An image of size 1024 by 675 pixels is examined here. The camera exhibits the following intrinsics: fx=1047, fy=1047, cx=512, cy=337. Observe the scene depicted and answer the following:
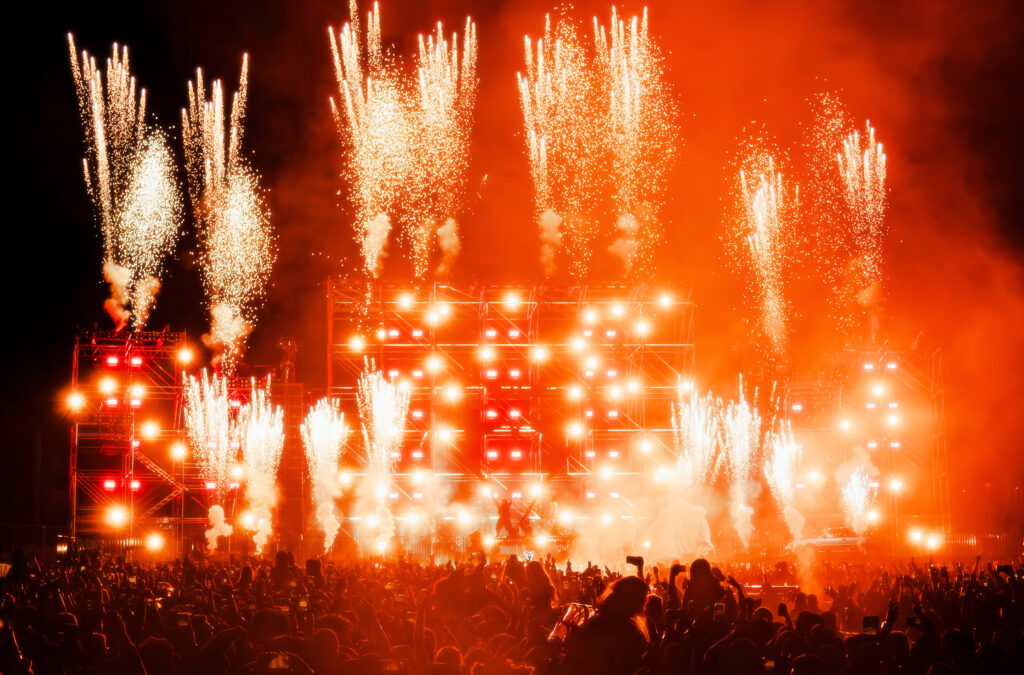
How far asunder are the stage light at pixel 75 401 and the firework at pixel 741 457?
61.6ft

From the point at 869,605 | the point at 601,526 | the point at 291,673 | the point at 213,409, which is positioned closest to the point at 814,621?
the point at 291,673

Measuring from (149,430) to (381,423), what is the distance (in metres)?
6.81

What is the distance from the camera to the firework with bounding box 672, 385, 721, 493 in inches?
1204

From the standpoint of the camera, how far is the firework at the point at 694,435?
30578mm

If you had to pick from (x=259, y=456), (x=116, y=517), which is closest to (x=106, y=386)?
(x=116, y=517)

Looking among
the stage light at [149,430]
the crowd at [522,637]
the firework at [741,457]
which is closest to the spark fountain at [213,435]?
the stage light at [149,430]

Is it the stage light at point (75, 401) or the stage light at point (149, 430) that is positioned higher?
the stage light at point (75, 401)

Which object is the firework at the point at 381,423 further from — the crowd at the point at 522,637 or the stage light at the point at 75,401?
the crowd at the point at 522,637

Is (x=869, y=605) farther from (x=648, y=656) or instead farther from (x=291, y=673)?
(x=291, y=673)

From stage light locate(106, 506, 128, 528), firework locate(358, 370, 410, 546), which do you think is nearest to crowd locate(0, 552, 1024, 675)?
firework locate(358, 370, 410, 546)

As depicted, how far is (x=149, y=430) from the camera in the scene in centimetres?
3028

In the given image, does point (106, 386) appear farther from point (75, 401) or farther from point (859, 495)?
point (859, 495)

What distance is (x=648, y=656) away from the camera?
5.46 meters

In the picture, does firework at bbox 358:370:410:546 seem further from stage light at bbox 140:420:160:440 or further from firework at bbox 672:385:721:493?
firework at bbox 672:385:721:493
